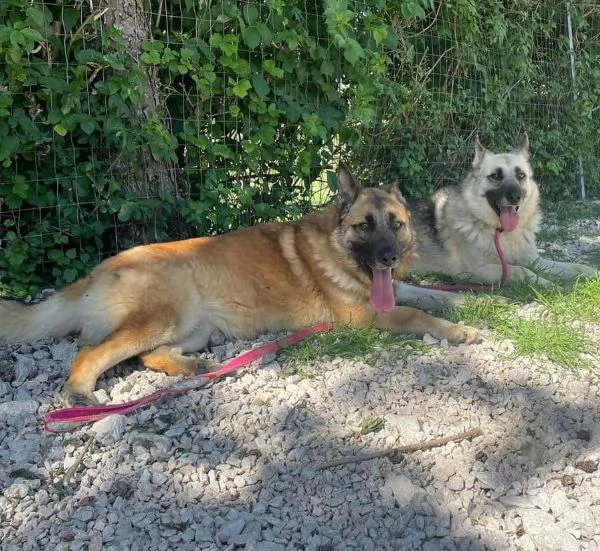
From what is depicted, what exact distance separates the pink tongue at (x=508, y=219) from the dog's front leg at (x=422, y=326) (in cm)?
185

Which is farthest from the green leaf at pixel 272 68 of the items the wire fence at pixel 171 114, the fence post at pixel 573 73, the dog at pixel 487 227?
the fence post at pixel 573 73

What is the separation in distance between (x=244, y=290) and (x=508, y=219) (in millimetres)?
2546

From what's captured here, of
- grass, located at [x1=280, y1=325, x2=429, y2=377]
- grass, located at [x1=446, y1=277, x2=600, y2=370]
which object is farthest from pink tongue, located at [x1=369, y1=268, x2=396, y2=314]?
grass, located at [x1=446, y1=277, x2=600, y2=370]

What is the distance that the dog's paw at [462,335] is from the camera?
3336mm

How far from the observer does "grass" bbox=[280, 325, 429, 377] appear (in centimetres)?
321

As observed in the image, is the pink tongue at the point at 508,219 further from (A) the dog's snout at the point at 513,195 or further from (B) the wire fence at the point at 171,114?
(B) the wire fence at the point at 171,114

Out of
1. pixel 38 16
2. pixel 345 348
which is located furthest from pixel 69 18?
pixel 345 348

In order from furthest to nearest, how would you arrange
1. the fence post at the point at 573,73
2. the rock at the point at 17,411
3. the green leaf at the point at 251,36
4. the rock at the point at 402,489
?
the fence post at the point at 573,73 → the green leaf at the point at 251,36 → the rock at the point at 17,411 → the rock at the point at 402,489

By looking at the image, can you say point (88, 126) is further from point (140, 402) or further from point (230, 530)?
point (230, 530)

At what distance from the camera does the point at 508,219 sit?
505 cm

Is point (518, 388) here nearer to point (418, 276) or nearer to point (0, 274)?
point (418, 276)

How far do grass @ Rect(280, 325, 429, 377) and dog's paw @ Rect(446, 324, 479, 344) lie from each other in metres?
0.17

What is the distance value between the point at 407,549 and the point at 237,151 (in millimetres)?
3680

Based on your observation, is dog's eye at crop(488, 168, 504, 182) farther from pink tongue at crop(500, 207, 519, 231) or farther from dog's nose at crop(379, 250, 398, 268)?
dog's nose at crop(379, 250, 398, 268)
